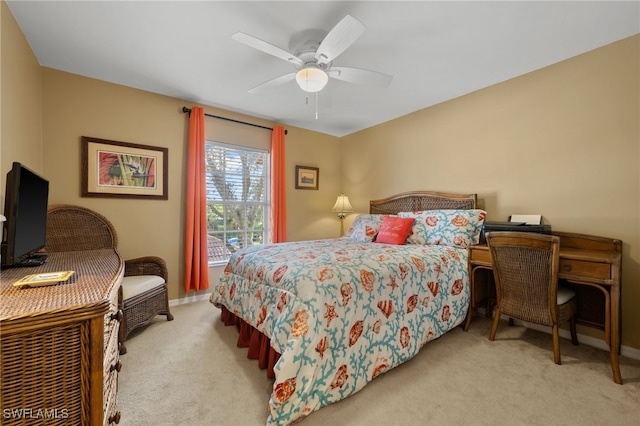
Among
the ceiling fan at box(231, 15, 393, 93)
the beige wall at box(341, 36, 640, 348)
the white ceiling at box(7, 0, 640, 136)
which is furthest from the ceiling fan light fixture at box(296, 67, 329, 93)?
the beige wall at box(341, 36, 640, 348)

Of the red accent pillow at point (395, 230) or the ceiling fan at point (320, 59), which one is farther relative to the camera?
the red accent pillow at point (395, 230)

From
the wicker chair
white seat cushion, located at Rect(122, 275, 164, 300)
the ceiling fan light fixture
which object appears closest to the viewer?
the wicker chair

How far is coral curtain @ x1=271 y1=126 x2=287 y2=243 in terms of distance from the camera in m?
3.94

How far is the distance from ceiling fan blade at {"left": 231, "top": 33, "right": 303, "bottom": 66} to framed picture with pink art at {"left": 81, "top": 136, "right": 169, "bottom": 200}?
1.94 meters

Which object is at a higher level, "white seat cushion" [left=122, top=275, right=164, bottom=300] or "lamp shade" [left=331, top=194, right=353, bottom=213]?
"lamp shade" [left=331, top=194, right=353, bottom=213]

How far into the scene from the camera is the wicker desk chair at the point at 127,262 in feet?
7.57

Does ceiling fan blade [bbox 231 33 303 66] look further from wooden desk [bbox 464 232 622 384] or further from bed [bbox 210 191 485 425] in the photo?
wooden desk [bbox 464 232 622 384]

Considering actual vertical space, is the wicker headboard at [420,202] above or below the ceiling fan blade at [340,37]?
below

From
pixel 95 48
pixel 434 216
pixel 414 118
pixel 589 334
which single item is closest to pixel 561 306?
pixel 589 334

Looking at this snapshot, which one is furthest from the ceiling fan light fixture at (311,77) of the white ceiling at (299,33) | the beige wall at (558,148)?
the beige wall at (558,148)

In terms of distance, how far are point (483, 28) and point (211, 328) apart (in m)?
3.45

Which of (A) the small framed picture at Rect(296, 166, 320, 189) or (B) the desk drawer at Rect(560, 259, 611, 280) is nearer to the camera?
(B) the desk drawer at Rect(560, 259, 611, 280)

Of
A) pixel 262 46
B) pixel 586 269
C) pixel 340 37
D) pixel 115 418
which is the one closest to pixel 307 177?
pixel 262 46

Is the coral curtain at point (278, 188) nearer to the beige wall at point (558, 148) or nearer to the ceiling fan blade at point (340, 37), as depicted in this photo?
the beige wall at point (558, 148)
